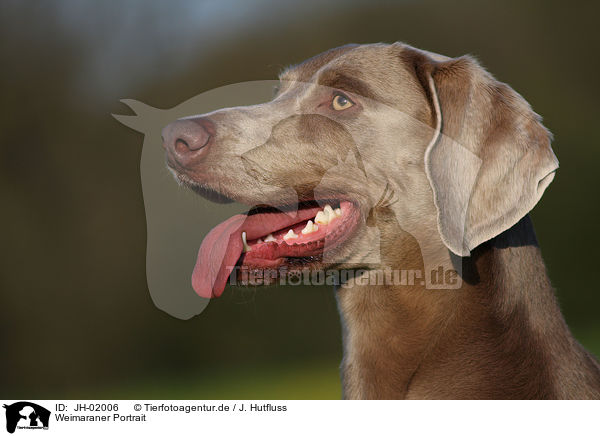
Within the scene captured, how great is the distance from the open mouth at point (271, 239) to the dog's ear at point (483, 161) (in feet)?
1.61

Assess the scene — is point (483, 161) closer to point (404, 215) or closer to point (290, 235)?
point (404, 215)

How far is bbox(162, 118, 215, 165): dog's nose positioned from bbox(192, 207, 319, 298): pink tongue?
371 mm

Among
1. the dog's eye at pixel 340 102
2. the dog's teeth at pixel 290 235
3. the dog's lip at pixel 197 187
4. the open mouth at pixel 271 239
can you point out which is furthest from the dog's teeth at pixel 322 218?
the dog's eye at pixel 340 102

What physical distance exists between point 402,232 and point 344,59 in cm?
91

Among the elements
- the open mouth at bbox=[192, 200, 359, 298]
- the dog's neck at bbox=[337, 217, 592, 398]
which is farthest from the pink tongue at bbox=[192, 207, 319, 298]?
the dog's neck at bbox=[337, 217, 592, 398]

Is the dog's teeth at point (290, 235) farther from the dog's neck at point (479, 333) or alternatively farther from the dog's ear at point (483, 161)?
the dog's ear at point (483, 161)

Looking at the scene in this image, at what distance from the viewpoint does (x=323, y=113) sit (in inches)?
119

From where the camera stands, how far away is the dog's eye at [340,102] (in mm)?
3004

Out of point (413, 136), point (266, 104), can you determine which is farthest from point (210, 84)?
point (413, 136)

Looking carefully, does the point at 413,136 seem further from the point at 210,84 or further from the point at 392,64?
the point at 210,84

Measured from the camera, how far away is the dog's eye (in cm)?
300

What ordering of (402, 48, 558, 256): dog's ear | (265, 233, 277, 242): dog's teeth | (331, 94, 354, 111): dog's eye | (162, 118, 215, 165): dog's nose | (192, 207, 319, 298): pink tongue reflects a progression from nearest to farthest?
1. (402, 48, 558, 256): dog's ear
2. (162, 118, 215, 165): dog's nose
3. (192, 207, 319, 298): pink tongue
4. (265, 233, 277, 242): dog's teeth
5. (331, 94, 354, 111): dog's eye

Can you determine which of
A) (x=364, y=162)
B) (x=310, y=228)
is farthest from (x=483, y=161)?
(x=310, y=228)

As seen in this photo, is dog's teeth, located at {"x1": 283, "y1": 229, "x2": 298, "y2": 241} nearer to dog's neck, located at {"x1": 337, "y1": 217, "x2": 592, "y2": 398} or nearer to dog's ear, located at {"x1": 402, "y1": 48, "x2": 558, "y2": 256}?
dog's neck, located at {"x1": 337, "y1": 217, "x2": 592, "y2": 398}
